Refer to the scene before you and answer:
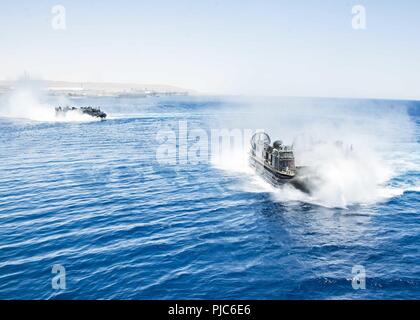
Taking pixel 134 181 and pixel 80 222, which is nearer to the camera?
pixel 80 222

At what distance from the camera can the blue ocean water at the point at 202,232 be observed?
23.9 metres

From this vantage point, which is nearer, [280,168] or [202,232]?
[202,232]

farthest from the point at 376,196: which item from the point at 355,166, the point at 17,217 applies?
the point at 17,217

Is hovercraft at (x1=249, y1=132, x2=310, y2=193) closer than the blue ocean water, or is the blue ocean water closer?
the blue ocean water

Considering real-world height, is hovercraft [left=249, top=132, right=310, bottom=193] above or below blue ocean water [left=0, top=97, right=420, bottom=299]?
above

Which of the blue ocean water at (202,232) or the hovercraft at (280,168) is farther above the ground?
the hovercraft at (280,168)

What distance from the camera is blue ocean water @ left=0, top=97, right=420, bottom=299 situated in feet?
78.5

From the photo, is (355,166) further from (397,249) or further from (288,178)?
(397,249)

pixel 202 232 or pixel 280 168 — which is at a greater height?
pixel 280 168

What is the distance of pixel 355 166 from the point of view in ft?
160

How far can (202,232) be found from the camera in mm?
33125

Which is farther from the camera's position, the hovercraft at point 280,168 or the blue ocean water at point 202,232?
the hovercraft at point 280,168

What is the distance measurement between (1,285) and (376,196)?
39.6 meters
